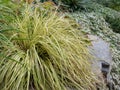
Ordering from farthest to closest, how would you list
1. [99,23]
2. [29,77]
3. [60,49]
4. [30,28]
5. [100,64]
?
[99,23], [100,64], [30,28], [60,49], [29,77]

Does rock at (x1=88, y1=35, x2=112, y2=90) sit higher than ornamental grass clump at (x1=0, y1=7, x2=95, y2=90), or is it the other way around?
ornamental grass clump at (x1=0, y1=7, x2=95, y2=90)

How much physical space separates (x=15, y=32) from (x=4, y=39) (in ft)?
1.09

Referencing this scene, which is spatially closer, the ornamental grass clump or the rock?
the ornamental grass clump

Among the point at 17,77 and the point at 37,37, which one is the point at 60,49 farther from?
the point at 17,77

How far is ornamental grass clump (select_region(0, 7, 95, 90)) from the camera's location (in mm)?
2791

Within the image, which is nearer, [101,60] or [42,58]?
[42,58]

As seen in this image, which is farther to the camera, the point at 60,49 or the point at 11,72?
the point at 60,49

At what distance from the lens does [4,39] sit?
281 cm

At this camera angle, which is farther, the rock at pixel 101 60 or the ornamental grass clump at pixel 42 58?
the rock at pixel 101 60

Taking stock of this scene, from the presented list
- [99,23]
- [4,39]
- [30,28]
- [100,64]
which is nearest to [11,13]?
[30,28]

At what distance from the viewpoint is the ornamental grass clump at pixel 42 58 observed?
2.79 m

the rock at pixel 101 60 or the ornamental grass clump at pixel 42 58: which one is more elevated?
the ornamental grass clump at pixel 42 58

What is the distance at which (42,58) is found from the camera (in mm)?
3033

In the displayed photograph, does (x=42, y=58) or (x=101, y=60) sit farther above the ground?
(x=42, y=58)
